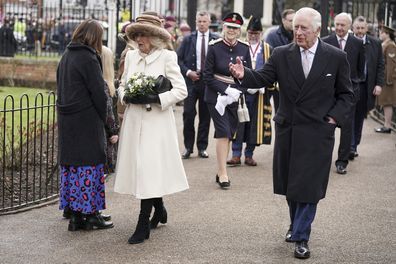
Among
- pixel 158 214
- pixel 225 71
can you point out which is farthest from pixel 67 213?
pixel 225 71

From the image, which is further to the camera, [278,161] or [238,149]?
[238,149]

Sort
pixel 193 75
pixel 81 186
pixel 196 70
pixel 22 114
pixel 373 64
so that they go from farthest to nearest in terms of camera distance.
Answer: pixel 22 114 → pixel 373 64 → pixel 196 70 → pixel 193 75 → pixel 81 186

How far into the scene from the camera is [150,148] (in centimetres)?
765

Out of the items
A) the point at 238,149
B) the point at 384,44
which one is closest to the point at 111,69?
the point at 238,149

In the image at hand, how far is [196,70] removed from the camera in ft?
41.1

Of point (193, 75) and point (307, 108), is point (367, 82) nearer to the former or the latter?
point (193, 75)

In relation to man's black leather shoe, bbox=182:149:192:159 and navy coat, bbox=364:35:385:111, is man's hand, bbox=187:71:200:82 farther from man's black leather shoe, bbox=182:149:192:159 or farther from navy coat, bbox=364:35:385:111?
navy coat, bbox=364:35:385:111

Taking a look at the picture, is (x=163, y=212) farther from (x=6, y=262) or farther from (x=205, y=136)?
(x=205, y=136)

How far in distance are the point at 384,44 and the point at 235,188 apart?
275 inches

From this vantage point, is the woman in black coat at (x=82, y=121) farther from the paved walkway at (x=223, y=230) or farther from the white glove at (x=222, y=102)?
the white glove at (x=222, y=102)

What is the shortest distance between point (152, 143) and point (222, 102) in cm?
296

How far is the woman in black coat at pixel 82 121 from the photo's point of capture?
7.71 m

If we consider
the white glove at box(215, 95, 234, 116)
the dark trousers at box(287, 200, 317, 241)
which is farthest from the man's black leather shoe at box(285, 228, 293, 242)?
the white glove at box(215, 95, 234, 116)

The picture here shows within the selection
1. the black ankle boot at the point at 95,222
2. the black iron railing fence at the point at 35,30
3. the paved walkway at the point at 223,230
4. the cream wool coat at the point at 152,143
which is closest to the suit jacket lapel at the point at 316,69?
the cream wool coat at the point at 152,143
